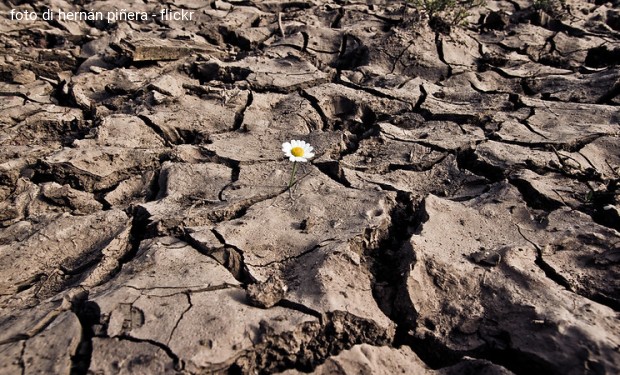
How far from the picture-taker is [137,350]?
164 centimetres

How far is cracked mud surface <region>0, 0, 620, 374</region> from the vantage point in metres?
1.73

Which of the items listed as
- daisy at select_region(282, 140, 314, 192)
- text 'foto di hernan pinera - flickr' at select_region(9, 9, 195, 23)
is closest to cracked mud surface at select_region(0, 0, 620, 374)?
daisy at select_region(282, 140, 314, 192)

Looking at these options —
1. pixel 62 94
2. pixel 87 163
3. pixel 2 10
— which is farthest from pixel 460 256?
pixel 2 10

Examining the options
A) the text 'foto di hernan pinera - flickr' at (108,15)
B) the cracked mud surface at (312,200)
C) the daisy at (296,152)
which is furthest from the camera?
the text 'foto di hernan pinera - flickr' at (108,15)

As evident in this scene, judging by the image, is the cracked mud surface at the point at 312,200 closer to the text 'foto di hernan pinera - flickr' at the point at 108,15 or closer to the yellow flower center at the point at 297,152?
the yellow flower center at the point at 297,152

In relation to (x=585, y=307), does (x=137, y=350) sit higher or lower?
lower

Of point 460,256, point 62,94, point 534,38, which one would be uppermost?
point 534,38

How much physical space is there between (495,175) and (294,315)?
1.67 m

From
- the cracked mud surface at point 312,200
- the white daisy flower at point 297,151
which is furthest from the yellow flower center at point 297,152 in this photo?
the cracked mud surface at point 312,200

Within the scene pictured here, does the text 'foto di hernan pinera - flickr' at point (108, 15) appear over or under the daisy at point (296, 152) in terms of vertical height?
under

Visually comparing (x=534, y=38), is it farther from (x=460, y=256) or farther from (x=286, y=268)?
(x=286, y=268)

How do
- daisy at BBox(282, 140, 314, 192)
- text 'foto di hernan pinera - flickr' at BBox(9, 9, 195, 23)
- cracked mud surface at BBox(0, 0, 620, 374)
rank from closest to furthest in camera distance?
cracked mud surface at BBox(0, 0, 620, 374), daisy at BBox(282, 140, 314, 192), text 'foto di hernan pinera - flickr' at BBox(9, 9, 195, 23)

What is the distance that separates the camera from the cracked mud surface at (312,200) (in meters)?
1.73

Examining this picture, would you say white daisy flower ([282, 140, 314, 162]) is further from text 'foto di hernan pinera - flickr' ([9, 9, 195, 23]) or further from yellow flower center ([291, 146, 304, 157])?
text 'foto di hernan pinera - flickr' ([9, 9, 195, 23])
